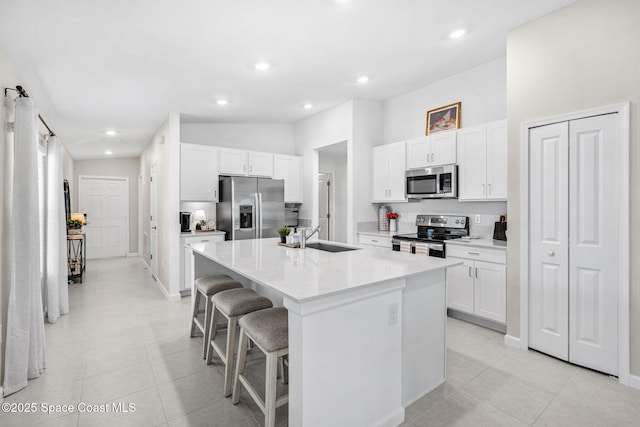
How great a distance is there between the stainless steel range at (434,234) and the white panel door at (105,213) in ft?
23.7

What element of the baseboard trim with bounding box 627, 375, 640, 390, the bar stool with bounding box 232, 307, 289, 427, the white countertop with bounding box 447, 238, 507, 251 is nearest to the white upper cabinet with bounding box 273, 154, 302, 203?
the white countertop with bounding box 447, 238, 507, 251

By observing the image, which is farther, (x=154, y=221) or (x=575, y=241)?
(x=154, y=221)

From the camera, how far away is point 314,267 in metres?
2.09

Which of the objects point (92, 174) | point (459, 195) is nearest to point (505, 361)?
point (459, 195)

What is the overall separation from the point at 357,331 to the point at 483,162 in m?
2.69

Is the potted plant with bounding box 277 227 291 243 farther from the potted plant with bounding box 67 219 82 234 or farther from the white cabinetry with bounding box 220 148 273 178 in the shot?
the potted plant with bounding box 67 219 82 234

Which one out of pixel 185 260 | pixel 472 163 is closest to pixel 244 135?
pixel 185 260

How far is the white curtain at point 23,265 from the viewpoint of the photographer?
224 centimetres

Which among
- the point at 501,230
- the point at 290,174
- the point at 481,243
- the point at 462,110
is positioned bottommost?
the point at 481,243

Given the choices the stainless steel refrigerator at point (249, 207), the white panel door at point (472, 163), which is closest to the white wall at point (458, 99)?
the white panel door at point (472, 163)

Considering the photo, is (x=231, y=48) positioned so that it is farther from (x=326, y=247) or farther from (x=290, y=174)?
(x=290, y=174)

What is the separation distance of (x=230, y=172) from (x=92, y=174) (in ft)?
16.5

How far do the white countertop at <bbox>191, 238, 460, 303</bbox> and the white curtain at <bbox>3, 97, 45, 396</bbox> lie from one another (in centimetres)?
120

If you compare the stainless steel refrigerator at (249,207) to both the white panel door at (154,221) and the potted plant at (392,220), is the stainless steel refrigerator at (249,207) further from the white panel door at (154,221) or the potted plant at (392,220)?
the potted plant at (392,220)
